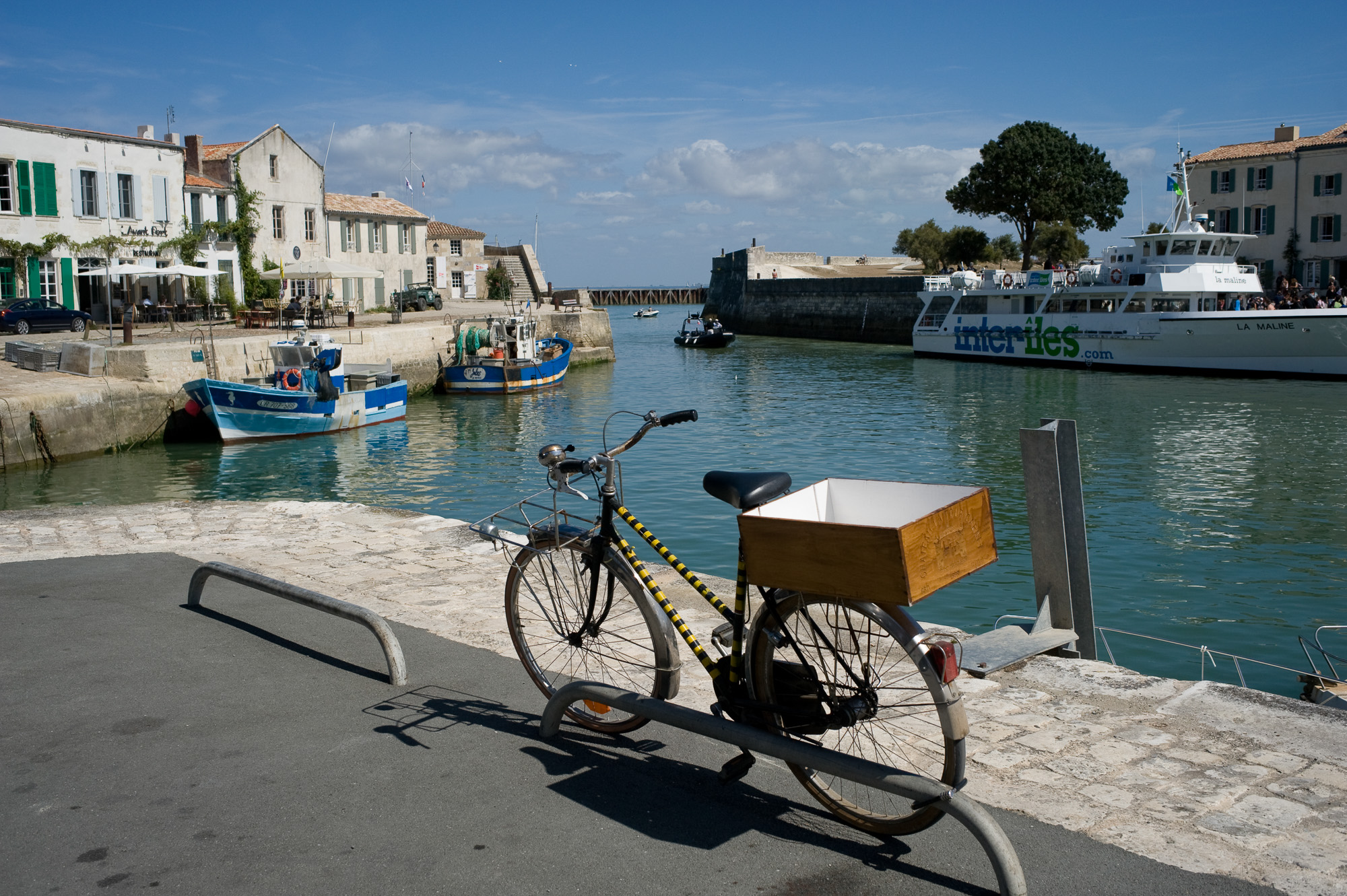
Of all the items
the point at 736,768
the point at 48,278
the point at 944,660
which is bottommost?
the point at 736,768

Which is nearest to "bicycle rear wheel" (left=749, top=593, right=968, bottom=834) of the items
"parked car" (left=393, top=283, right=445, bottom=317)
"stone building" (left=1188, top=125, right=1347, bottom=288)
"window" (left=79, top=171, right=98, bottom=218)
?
"window" (left=79, top=171, right=98, bottom=218)

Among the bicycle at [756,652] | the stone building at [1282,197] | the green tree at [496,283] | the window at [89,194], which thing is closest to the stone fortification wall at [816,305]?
the stone building at [1282,197]

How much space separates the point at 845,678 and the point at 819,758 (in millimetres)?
323

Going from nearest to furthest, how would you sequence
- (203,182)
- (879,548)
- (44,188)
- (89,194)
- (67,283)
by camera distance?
(879,548), (44,188), (67,283), (89,194), (203,182)

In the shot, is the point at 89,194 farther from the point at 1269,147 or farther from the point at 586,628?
the point at 1269,147

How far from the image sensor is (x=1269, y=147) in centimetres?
5341

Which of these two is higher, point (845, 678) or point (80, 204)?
point (80, 204)

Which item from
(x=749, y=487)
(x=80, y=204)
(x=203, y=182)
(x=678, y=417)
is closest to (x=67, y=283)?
(x=80, y=204)

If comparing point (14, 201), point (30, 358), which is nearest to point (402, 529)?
point (30, 358)

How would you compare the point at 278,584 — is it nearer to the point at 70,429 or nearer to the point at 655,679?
the point at 655,679

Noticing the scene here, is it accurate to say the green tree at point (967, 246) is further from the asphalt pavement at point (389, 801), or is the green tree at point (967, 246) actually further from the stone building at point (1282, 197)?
the asphalt pavement at point (389, 801)

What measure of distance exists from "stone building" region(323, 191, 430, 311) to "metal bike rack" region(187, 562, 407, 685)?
141 ft

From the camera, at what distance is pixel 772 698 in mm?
3752

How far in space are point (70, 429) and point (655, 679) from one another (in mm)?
20899
